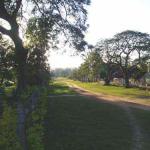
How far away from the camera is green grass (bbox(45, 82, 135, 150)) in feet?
51.2

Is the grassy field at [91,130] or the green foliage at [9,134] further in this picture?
the grassy field at [91,130]

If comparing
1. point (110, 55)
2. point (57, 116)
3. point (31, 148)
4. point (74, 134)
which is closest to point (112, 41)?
point (110, 55)

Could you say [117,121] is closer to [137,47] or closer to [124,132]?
[124,132]

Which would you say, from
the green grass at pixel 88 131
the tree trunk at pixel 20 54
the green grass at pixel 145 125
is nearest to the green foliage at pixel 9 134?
the green grass at pixel 88 131

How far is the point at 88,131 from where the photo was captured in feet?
61.2

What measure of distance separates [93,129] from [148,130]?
2578mm

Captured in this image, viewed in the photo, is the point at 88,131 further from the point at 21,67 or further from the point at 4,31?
the point at 4,31

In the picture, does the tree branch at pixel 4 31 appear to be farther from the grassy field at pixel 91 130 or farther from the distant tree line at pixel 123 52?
the distant tree line at pixel 123 52

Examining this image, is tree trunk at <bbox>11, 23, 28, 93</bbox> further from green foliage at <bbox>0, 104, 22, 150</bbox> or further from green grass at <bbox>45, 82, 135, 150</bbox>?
green foliage at <bbox>0, 104, 22, 150</bbox>

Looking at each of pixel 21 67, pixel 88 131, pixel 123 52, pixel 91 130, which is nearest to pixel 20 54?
pixel 21 67

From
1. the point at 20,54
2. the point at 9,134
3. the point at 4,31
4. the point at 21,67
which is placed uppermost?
the point at 4,31

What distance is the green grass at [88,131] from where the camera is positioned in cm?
1561

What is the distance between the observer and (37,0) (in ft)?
100

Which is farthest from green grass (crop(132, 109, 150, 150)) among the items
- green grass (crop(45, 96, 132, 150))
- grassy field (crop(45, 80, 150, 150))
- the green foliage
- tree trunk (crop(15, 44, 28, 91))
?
tree trunk (crop(15, 44, 28, 91))
